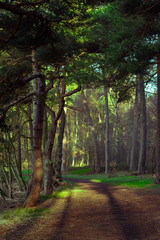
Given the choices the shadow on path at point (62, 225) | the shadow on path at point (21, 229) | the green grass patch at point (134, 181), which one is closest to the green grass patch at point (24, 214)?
the shadow on path at point (21, 229)

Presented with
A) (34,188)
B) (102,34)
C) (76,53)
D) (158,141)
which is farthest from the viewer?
(158,141)

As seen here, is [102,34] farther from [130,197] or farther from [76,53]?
[130,197]

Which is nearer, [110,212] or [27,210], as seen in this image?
[110,212]

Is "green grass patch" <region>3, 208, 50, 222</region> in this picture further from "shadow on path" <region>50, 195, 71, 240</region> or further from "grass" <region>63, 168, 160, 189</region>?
"grass" <region>63, 168, 160, 189</region>

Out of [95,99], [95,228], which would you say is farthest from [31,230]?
[95,99]

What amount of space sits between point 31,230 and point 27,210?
239 cm

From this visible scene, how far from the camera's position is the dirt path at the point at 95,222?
6.14 meters

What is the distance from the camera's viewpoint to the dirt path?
614 cm

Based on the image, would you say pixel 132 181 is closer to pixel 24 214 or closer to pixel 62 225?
pixel 24 214

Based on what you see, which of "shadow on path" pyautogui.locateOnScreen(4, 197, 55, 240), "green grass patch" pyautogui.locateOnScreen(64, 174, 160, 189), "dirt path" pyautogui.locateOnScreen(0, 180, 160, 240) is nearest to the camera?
"dirt path" pyautogui.locateOnScreen(0, 180, 160, 240)

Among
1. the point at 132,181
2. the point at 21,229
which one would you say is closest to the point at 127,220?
the point at 21,229

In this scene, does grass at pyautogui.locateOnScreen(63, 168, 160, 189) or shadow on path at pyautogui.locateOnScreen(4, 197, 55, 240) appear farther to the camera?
grass at pyautogui.locateOnScreen(63, 168, 160, 189)

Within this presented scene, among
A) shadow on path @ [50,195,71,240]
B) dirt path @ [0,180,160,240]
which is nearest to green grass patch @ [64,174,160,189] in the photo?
dirt path @ [0,180,160,240]

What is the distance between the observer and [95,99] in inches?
1734
